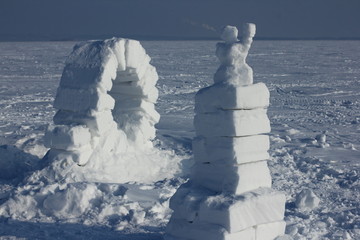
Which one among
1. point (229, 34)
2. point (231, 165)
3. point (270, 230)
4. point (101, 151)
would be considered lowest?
point (270, 230)

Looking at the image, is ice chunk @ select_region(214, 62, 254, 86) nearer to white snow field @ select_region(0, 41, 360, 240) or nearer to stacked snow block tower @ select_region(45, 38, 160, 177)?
white snow field @ select_region(0, 41, 360, 240)

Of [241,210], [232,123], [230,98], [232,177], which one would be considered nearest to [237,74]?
[230,98]

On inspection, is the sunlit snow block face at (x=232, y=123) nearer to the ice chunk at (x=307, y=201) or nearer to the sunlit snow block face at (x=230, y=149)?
the sunlit snow block face at (x=230, y=149)

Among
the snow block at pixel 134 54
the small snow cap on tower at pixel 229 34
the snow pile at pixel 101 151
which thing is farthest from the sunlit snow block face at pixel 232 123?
the snow block at pixel 134 54

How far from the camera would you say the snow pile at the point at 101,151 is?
6344mm

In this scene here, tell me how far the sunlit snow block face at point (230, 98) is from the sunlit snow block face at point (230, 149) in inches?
12.9

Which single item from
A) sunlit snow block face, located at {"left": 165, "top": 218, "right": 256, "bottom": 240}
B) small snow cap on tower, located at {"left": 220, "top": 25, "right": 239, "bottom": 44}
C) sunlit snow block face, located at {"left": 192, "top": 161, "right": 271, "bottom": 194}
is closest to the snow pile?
sunlit snow block face, located at {"left": 165, "top": 218, "right": 256, "bottom": 240}

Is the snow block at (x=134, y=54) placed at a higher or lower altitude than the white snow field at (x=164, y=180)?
higher

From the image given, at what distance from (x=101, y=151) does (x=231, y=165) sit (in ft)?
11.3

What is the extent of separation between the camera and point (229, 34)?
5312mm

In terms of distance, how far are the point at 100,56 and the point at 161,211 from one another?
2798 millimetres

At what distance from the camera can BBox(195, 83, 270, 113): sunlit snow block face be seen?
5062 mm

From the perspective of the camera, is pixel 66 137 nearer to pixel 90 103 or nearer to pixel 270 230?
pixel 90 103

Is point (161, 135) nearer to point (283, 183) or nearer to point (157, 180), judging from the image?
point (157, 180)
